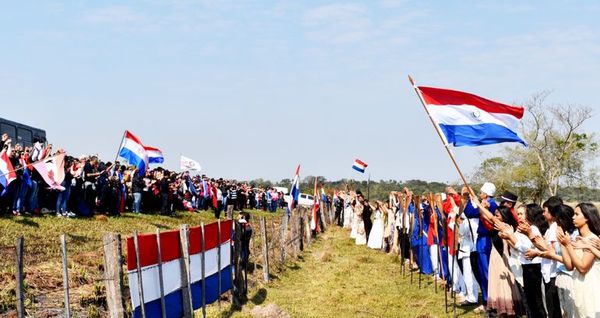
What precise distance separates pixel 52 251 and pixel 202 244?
396cm

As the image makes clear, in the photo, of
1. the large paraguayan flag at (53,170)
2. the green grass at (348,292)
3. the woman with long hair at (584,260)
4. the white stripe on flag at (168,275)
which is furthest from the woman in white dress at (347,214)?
the woman with long hair at (584,260)

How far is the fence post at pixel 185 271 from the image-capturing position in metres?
11.2

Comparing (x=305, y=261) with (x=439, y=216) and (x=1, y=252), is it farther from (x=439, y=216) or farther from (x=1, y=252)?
(x=1, y=252)

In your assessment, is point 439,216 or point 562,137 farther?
point 562,137

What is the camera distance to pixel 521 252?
33.8ft

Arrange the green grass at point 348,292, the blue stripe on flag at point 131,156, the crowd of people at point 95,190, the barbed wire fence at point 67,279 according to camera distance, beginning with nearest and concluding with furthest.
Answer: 1. the barbed wire fence at point 67,279
2. the green grass at point 348,292
3. the crowd of people at point 95,190
4. the blue stripe on flag at point 131,156

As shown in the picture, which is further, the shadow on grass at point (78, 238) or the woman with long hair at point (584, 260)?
the shadow on grass at point (78, 238)

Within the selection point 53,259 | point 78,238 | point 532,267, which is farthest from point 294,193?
point 532,267

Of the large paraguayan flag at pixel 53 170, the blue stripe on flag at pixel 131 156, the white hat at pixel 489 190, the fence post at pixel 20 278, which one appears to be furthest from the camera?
the blue stripe on flag at pixel 131 156

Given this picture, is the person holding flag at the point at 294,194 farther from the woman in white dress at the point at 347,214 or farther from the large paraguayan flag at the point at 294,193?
the woman in white dress at the point at 347,214

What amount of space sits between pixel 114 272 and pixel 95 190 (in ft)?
44.1

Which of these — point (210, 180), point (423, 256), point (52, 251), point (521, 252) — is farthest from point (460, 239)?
point (210, 180)

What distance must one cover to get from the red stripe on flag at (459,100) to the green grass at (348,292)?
3.69 metres

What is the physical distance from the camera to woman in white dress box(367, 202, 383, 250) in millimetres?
27641
